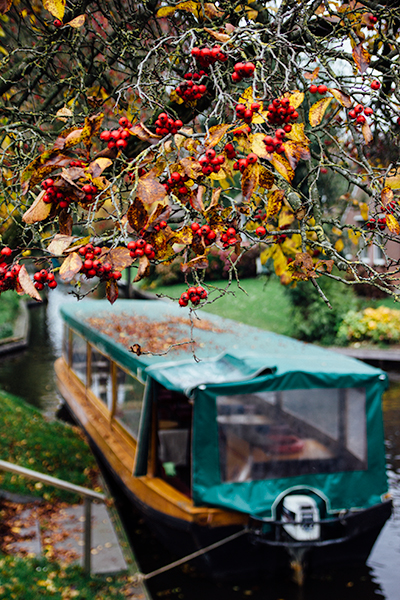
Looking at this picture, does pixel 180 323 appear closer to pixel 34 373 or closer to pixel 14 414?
pixel 14 414

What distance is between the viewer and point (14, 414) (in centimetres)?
1058

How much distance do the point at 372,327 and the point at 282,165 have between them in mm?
17306

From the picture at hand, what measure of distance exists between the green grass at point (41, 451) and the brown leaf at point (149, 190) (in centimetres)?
672

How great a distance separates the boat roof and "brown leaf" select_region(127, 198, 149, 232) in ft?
7.07

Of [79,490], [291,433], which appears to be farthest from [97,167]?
[291,433]

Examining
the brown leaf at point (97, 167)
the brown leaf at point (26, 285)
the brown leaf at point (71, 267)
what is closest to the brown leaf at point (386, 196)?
the brown leaf at point (97, 167)

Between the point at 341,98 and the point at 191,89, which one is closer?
the point at 341,98

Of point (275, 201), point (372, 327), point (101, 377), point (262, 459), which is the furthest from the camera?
point (372, 327)

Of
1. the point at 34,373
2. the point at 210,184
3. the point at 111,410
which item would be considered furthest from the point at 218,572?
the point at 34,373

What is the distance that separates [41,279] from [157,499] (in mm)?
5219

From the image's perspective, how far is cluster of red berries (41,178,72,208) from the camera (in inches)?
70.0

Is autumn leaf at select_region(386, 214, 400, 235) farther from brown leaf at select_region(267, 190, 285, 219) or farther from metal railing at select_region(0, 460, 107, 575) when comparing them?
metal railing at select_region(0, 460, 107, 575)

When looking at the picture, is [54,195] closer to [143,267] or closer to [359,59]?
[143,267]

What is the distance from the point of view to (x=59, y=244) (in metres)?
1.73
